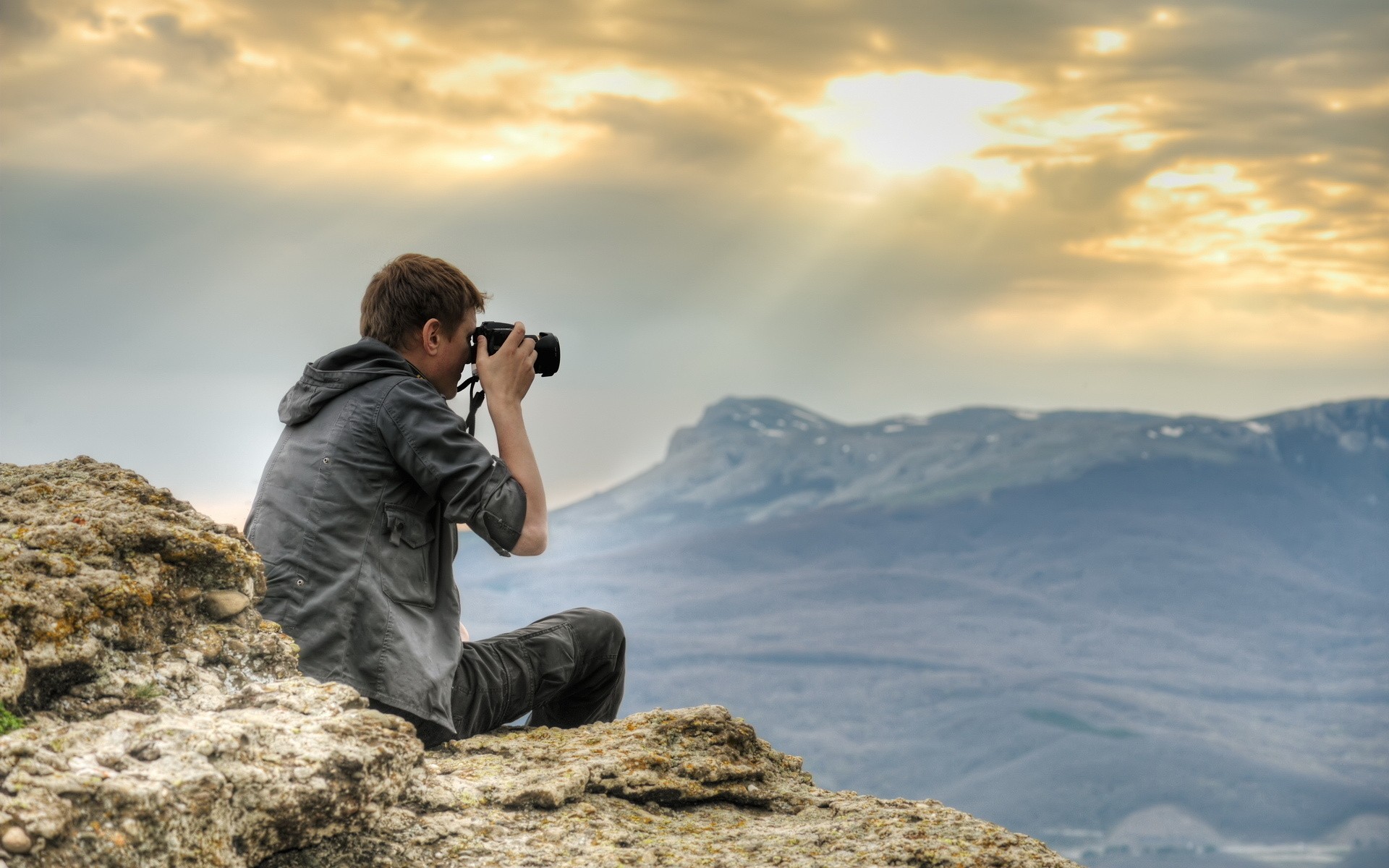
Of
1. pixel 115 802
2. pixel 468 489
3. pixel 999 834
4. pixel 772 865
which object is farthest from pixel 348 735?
pixel 999 834

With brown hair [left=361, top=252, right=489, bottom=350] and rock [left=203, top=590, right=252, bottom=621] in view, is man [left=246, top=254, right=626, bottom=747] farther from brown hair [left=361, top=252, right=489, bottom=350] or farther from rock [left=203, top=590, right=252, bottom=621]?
rock [left=203, top=590, right=252, bottom=621]

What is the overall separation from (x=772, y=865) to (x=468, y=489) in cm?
203

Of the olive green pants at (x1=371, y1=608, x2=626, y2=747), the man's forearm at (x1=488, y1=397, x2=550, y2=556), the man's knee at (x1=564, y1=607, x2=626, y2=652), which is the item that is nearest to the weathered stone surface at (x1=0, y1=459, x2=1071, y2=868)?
the olive green pants at (x1=371, y1=608, x2=626, y2=747)

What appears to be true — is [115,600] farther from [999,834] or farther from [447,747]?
[999,834]

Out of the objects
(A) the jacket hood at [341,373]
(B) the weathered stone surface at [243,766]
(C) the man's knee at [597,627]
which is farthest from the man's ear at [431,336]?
(C) the man's knee at [597,627]

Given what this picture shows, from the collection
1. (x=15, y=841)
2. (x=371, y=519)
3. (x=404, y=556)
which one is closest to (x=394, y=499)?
(x=371, y=519)

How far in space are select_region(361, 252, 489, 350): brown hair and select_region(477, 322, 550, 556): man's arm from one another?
291 millimetres

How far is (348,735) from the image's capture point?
4.66 m

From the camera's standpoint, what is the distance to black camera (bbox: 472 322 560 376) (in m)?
6.43

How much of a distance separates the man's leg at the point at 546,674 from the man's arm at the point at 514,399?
2.39ft

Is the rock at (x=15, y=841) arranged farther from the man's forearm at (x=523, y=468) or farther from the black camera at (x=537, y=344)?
the black camera at (x=537, y=344)

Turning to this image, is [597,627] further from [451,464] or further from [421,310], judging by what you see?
[421,310]

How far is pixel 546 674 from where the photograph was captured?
6.83 metres

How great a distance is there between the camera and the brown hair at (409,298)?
6.13 meters
